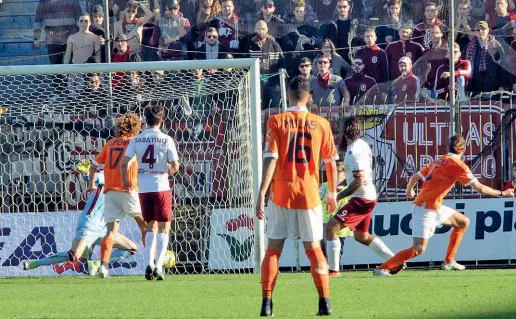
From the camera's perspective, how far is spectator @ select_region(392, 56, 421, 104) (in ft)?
52.2

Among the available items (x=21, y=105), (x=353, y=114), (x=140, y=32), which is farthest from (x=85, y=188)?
(x=353, y=114)

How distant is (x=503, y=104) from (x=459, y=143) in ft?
8.35

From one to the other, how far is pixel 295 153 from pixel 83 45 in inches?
355

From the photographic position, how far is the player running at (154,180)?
465 inches

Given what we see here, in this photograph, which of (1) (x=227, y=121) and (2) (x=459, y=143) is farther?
(1) (x=227, y=121)

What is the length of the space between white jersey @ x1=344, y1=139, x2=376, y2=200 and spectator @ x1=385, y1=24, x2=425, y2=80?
4.12 metres

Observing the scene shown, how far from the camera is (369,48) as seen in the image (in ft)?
52.9

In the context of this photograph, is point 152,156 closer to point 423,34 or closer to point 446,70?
point 446,70

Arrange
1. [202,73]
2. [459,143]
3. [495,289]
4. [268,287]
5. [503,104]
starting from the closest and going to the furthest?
[268,287] → [495,289] → [459,143] → [503,104] → [202,73]

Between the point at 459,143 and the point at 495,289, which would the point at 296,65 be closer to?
the point at 459,143

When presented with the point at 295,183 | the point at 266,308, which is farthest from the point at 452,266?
the point at 266,308

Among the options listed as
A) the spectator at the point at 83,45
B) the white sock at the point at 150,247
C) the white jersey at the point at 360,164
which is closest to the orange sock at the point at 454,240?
A: the white jersey at the point at 360,164

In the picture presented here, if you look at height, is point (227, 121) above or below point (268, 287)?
above

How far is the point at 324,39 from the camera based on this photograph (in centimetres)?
1636
